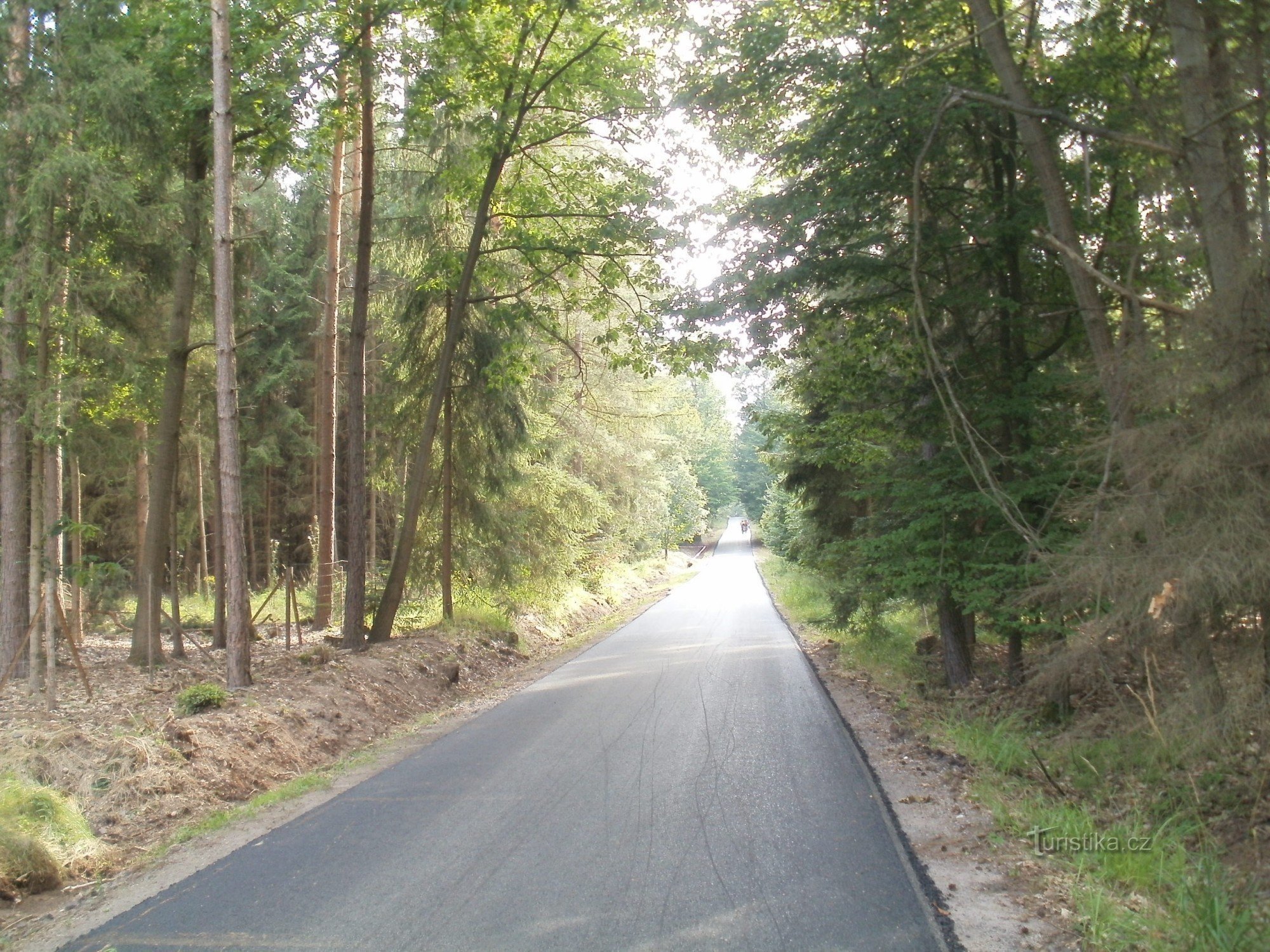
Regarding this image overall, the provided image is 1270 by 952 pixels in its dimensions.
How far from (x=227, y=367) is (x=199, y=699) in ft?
12.4

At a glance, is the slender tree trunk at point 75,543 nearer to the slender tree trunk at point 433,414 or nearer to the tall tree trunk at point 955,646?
the slender tree trunk at point 433,414

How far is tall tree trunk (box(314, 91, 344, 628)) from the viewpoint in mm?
18266

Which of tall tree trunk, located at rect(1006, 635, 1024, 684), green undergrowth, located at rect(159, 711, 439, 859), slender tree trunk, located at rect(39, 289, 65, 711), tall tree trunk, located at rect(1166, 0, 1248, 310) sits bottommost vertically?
green undergrowth, located at rect(159, 711, 439, 859)

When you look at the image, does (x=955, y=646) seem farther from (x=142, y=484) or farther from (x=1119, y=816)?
(x=142, y=484)

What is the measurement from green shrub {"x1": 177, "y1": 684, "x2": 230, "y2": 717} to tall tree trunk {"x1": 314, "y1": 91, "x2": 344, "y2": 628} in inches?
342

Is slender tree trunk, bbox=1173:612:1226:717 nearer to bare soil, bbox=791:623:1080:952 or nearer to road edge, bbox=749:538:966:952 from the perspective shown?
bare soil, bbox=791:623:1080:952

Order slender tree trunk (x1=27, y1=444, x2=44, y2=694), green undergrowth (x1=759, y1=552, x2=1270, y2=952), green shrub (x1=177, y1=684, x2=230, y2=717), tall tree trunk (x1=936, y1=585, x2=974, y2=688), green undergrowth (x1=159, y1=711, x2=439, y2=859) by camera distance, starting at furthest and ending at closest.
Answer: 1. tall tree trunk (x1=936, y1=585, x2=974, y2=688)
2. slender tree trunk (x1=27, y1=444, x2=44, y2=694)
3. green shrub (x1=177, y1=684, x2=230, y2=717)
4. green undergrowth (x1=159, y1=711, x2=439, y2=859)
5. green undergrowth (x1=759, y1=552, x2=1270, y2=952)

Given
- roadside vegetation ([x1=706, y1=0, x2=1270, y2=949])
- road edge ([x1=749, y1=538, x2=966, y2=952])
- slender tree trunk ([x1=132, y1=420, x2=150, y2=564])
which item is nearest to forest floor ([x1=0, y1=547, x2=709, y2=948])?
slender tree trunk ([x1=132, y1=420, x2=150, y2=564])

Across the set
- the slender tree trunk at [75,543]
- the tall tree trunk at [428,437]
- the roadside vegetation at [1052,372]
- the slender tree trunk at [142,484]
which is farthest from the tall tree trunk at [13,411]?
the roadside vegetation at [1052,372]

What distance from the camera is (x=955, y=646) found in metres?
12.2

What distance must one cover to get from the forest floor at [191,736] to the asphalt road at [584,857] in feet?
2.75

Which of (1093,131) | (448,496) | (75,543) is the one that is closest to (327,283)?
(448,496)

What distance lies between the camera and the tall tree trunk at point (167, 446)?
12.5m

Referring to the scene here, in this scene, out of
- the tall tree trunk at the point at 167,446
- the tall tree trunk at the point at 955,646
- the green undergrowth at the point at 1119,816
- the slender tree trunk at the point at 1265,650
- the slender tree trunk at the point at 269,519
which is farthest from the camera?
the slender tree trunk at the point at 269,519
